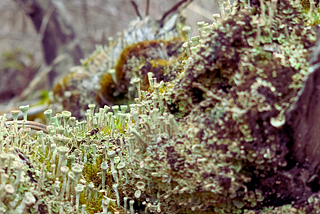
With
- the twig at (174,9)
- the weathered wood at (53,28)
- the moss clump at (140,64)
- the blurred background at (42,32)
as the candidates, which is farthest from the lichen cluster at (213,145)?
the weathered wood at (53,28)

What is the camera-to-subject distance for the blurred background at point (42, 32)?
5.88 metres

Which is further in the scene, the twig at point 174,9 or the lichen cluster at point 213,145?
the twig at point 174,9

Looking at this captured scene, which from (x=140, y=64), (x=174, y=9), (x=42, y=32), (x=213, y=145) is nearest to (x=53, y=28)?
(x=42, y=32)

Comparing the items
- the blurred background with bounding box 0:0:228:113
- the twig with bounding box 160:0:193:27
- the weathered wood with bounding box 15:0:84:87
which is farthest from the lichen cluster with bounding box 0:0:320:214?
the weathered wood with bounding box 15:0:84:87

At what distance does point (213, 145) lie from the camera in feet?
3.40

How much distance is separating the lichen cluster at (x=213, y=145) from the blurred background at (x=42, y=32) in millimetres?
4369

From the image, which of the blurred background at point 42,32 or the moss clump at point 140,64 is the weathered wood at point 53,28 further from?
the moss clump at point 140,64

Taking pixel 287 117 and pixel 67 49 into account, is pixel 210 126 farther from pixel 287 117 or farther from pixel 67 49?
pixel 67 49

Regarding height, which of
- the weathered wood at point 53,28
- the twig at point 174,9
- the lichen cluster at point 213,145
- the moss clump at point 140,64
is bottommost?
the lichen cluster at point 213,145

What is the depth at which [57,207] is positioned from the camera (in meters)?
1.20

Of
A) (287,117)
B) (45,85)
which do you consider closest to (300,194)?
(287,117)

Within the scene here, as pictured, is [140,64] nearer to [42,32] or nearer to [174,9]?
[174,9]

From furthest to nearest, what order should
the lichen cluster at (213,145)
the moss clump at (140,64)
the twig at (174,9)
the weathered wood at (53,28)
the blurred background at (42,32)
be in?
the blurred background at (42,32) → the weathered wood at (53,28) → the twig at (174,9) → the moss clump at (140,64) → the lichen cluster at (213,145)

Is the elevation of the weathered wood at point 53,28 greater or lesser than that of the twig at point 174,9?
greater
